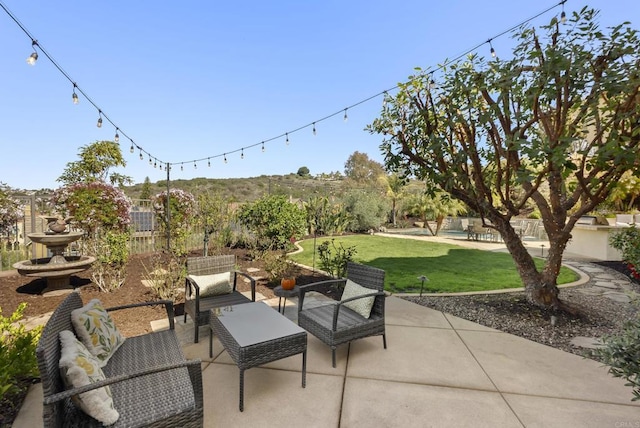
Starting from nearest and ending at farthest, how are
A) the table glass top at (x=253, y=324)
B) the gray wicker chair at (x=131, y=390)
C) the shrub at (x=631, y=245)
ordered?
the gray wicker chair at (x=131, y=390)
the table glass top at (x=253, y=324)
the shrub at (x=631, y=245)

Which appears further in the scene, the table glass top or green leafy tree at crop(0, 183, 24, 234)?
green leafy tree at crop(0, 183, 24, 234)

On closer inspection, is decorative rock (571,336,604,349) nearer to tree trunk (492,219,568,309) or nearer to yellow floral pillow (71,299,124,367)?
tree trunk (492,219,568,309)

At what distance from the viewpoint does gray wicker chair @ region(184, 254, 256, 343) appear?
3.34 metres

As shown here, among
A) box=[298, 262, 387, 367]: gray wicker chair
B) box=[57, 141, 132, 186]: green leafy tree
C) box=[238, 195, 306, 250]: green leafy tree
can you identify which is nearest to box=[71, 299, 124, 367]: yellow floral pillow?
box=[298, 262, 387, 367]: gray wicker chair

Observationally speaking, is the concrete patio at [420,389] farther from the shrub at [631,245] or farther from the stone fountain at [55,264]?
the shrub at [631,245]

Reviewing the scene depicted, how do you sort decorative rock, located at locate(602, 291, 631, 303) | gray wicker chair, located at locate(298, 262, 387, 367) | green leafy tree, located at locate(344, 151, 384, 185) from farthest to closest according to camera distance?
green leafy tree, located at locate(344, 151, 384, 185), decorative rock, located at locate(602, 291, 631, 303), gray wicker chair, located at locate(298, 262, 387, 367)

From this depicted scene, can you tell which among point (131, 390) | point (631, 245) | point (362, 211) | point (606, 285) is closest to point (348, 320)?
point (131, 390)

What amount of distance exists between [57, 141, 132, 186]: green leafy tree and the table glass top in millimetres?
14188

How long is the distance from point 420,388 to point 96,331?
8.64 ft

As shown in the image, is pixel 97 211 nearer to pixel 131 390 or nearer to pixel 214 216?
pixel 214 216

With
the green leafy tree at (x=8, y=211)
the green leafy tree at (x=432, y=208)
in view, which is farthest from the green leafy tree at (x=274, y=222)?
the green leafy tree at (x=432, y=208)

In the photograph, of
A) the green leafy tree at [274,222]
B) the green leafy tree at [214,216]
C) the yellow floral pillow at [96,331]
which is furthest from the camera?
the green leafy tree at [214,216]

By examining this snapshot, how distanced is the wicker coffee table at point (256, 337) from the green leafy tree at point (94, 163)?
1435 cm

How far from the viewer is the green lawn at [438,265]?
588 centimetres
